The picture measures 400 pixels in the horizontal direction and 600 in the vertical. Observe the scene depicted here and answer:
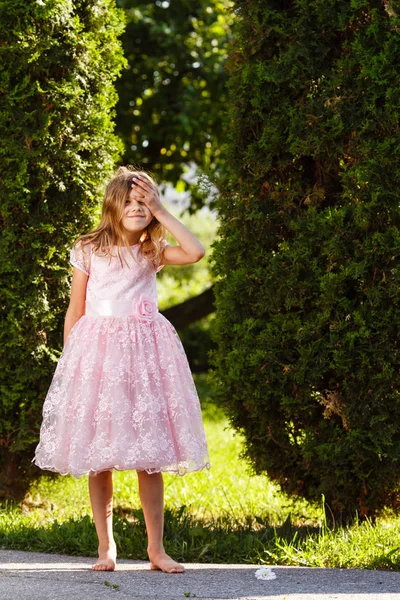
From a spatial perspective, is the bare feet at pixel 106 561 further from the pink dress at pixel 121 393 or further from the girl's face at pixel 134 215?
the girl's face at pixel 134 215

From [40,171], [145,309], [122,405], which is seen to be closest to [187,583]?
[122,405]

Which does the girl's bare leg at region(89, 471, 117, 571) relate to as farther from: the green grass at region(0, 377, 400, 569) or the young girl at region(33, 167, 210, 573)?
the green grass at region(0, 377, 400, 569)

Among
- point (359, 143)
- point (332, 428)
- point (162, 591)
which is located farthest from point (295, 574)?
point (359, 143)

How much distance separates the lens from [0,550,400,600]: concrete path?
337 cm

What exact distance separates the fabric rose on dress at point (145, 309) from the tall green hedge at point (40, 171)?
1261mm

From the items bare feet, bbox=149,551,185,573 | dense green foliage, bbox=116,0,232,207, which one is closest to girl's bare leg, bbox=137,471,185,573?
bare feet, bbox=149,551,185,573

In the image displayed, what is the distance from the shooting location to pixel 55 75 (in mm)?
5148

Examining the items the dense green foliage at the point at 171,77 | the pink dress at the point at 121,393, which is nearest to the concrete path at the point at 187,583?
the pink dress at the point at 121,393

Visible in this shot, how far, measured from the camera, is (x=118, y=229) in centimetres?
399

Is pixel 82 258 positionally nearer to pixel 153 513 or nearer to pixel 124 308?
pixel 124 308

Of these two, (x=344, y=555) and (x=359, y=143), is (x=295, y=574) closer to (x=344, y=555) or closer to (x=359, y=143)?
(x=344, y=555)

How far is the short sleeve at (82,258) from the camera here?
4.03m


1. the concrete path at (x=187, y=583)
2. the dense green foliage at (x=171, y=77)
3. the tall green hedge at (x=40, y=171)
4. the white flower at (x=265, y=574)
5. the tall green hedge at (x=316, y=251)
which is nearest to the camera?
the concrete path at (x=187, y=583)

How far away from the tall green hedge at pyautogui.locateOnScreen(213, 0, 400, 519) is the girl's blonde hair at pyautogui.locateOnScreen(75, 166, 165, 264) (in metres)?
0.82
